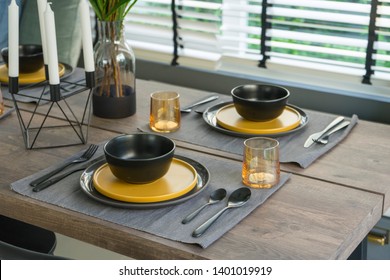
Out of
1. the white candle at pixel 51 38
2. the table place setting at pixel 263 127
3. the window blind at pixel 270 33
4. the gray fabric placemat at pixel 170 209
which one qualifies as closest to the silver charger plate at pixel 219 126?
the table place setting at pixel 263 127

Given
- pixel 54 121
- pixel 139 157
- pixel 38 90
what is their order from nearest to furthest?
pixel 139 157 < pixel 54 121 < pixel 38 90

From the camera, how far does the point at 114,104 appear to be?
1.91 metres

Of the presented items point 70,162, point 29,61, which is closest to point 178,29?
point 29,61

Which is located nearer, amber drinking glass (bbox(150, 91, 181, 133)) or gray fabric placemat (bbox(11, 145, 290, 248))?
gray fabric placemat (bbox(11, 145, 290, 248))

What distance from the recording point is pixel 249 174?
1518 millimetres

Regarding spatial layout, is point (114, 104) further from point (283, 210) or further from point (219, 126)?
point (283, 210)

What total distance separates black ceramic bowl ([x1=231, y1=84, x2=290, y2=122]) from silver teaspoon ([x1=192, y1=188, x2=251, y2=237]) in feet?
1.19

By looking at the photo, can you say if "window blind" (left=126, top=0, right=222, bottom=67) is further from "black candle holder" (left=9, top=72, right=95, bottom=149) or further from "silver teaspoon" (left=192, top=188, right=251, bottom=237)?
"silver teaspoon" (left=192, top=188, right=251, bottom=237)

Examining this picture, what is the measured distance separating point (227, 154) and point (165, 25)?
1331mm

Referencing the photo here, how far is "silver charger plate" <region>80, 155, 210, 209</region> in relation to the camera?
4.64 ft

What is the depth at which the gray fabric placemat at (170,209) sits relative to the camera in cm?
133

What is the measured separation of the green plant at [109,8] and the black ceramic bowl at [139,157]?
402 mm

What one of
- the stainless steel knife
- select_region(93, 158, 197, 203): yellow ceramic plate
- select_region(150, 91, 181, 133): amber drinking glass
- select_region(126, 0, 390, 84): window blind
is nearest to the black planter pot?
select_region(150, 91, 181, 133): amber drinking glass

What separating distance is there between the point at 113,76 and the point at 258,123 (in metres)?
0.40
